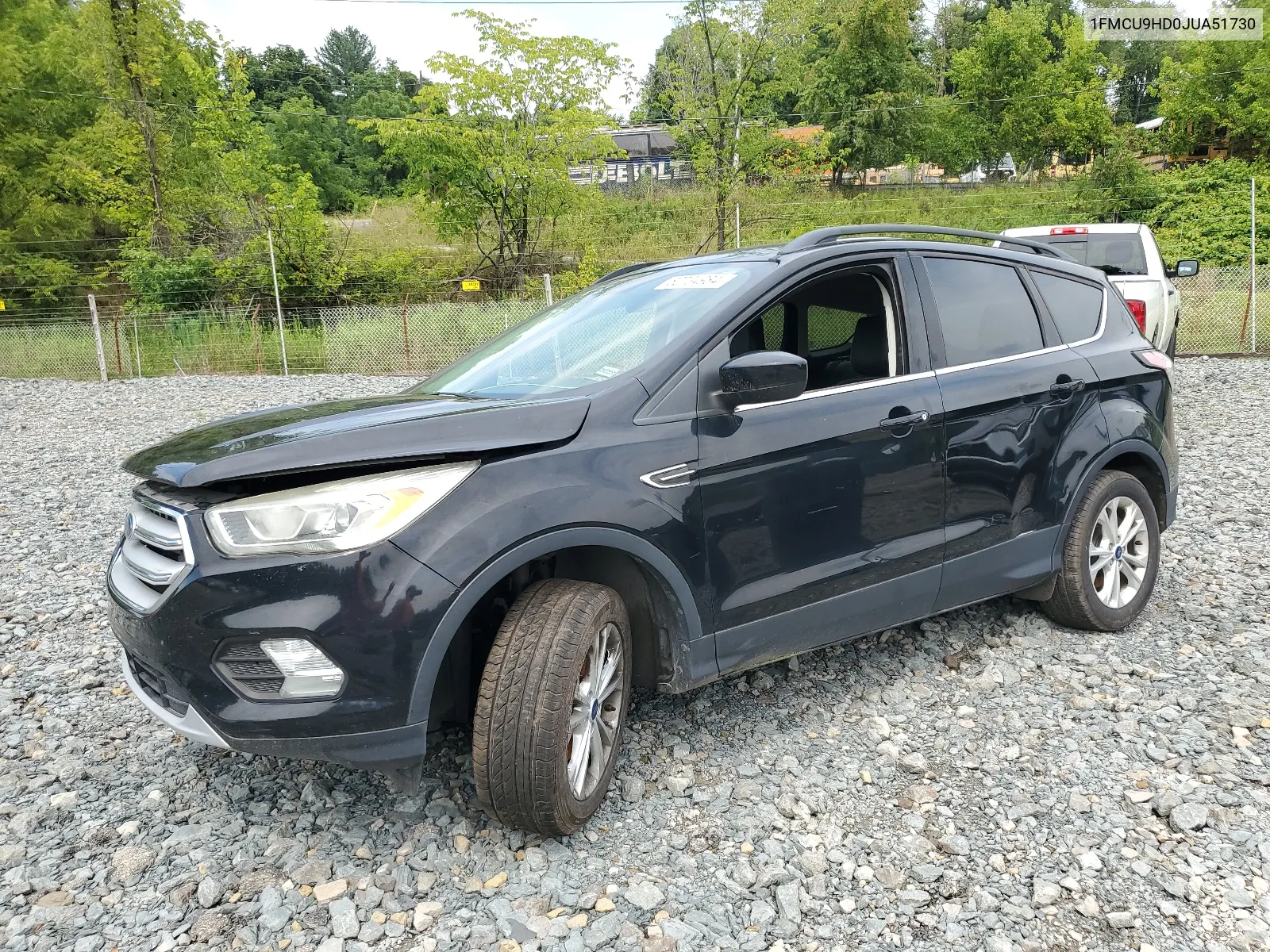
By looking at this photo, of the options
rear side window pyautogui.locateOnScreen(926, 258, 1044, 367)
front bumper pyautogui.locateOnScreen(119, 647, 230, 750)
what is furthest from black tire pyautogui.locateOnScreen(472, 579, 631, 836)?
rear side window pyautogui.locateOnScreen(926, 258, 1044, 367)

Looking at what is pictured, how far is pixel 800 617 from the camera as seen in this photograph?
295 cm

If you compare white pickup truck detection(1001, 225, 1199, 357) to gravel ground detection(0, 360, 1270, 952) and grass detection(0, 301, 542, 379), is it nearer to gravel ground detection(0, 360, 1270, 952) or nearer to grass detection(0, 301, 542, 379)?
gravel ground detection(0, 360, 1270, 952)

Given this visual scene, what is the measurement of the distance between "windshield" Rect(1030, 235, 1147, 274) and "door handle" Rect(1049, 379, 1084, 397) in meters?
6.06

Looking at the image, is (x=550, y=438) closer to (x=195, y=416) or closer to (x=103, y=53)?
(x=195, y=416)

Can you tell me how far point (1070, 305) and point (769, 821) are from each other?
2766 millimetres

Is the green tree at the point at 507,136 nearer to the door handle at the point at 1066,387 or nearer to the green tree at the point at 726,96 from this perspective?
the green tree at the point at 726,96

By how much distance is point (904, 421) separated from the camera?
316cm

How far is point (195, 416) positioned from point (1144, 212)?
28.1 metres

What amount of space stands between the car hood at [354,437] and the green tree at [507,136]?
19140 millimetres

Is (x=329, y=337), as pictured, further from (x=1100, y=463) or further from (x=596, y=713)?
(x=596, y=713)

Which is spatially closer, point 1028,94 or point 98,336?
point 98,336

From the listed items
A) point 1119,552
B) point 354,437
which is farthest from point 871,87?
point 354,437

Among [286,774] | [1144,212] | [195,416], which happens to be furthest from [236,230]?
[1144,212]

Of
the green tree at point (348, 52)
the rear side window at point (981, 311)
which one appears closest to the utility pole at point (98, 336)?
the rear side window at point (981, 311)
